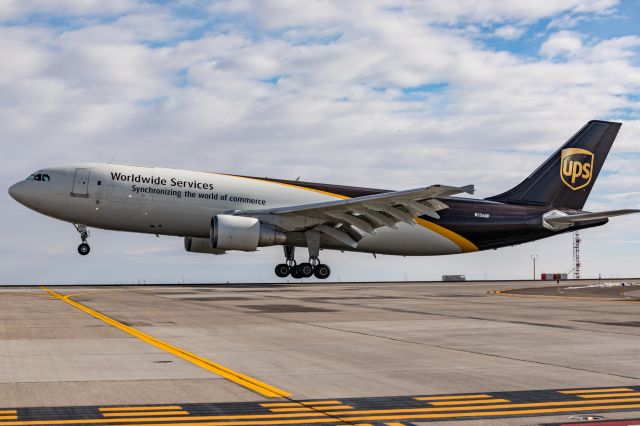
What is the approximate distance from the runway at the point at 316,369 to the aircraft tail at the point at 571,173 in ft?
106

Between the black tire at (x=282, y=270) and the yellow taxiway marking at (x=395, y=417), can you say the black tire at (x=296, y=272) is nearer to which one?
the black tire at (x=282, y=270)

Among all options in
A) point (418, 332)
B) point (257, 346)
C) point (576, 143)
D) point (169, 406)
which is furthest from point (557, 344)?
point (576, 143)

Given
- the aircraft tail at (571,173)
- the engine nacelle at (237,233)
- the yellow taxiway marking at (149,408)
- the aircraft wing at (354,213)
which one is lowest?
the yellow taxiway marking at (149,408)

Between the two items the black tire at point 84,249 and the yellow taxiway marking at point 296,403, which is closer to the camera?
the yellow taxiway marking at point 296,403

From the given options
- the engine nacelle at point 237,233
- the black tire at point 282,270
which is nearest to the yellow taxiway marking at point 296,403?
the engine nacelle at point 237,233

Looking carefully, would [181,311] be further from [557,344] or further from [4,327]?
[557,344]

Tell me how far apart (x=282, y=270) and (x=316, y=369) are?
34.6 metres

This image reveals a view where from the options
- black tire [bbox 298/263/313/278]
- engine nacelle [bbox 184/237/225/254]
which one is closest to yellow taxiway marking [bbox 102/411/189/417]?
black tire [bbox 298/263/313/278]

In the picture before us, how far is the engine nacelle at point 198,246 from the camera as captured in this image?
45906 millimetres

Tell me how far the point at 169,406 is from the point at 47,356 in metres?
4.68

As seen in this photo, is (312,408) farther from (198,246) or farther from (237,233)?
(198,246)

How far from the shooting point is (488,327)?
17.5 metres

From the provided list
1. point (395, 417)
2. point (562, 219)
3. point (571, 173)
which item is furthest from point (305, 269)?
point (395, 417)

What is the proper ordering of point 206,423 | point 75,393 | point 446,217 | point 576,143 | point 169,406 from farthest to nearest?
1. point 576,143
2. point 446,217
3. point 75,393
4. point 169,406
5. point 206,423
